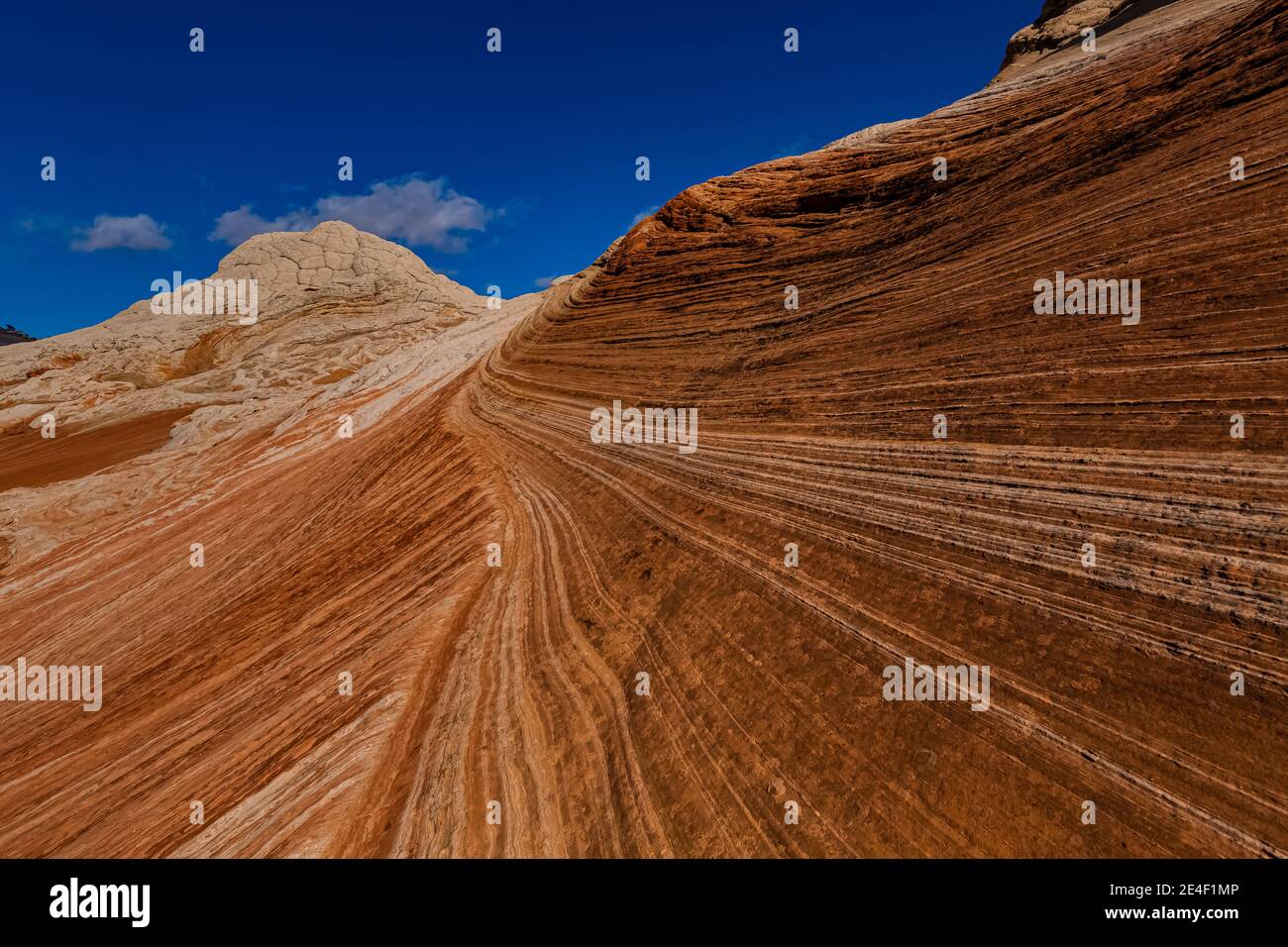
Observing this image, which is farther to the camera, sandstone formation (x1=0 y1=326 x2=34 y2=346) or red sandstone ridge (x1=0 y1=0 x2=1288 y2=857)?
sandstone formation (x1=0 y1=326 x2=34 y2=346)

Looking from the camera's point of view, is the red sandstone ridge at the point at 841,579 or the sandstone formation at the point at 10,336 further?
the sandstone formation at the point at 10,336

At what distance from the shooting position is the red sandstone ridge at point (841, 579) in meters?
3.77

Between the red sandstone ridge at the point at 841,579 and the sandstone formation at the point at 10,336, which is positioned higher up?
the sandstone formation at the point at 10,336

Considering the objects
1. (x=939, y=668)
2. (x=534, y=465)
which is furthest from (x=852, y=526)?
(x=534, y=465)

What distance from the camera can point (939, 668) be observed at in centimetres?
444

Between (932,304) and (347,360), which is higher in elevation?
(347,360)

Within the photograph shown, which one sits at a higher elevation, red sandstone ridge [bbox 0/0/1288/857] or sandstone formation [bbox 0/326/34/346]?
sandstone formation [bbox 0/326/34/346]

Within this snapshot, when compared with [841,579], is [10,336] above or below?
above

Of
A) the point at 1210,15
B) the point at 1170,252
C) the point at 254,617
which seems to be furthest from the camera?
the point at 254,617

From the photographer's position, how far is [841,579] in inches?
227

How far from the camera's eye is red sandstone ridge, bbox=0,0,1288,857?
148 inches

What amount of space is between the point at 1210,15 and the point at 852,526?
1072cm

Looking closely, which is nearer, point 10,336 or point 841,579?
point 841,579

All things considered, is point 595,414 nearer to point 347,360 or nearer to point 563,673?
point 563,673
